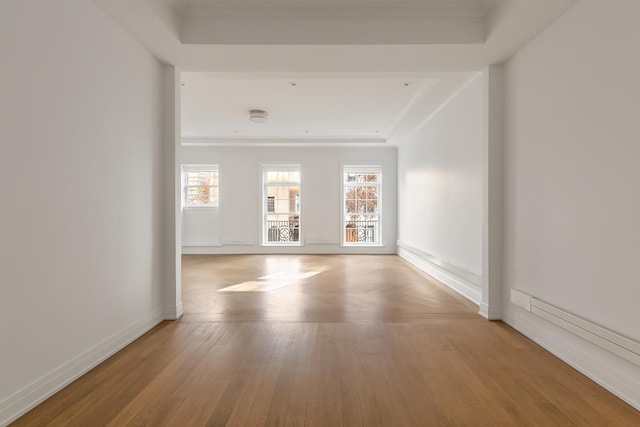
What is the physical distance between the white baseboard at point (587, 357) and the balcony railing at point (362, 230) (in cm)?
597

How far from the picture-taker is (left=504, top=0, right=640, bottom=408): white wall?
2.02m

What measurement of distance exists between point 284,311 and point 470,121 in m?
3.36

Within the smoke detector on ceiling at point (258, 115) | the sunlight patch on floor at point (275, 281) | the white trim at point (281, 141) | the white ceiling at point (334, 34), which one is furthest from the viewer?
the white trim at point (281, 141)

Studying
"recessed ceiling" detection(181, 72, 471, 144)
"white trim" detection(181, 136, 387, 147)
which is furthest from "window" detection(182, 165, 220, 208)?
"recessed ceiling" detection(181, 72, 471, 144)

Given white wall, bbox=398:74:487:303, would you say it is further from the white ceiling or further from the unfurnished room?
the white ceiling

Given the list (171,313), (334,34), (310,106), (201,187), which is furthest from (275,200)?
(334,34)

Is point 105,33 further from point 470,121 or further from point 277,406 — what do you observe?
point 470,121

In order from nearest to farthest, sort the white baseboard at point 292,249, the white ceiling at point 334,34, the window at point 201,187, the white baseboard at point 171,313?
1. the white ceiling at point 334,34
2. the white baseboard at point 171,313
3. the white baseboard at point 292,249
4. the window at point 201,187

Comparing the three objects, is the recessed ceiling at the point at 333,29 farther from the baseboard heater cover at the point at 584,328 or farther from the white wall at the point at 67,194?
the baseboard heater cover at the point at 584,328

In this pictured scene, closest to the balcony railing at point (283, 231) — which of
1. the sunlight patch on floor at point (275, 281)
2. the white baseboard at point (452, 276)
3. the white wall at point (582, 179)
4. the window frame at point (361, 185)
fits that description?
the window frame at point (361, 185)

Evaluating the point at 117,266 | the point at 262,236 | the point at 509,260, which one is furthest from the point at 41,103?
the point at 262,236

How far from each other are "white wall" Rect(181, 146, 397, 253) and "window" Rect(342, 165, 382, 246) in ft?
0.80

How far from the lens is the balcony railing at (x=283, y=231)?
9156 mm

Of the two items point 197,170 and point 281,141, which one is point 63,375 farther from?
point 197,170
